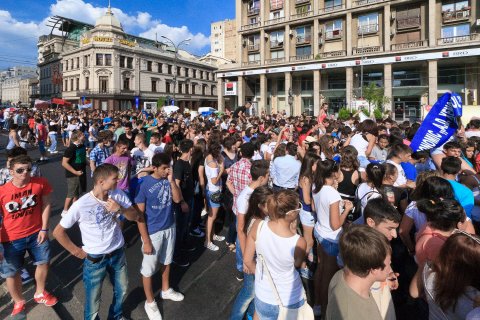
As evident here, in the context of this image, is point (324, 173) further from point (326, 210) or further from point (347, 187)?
point (347, 187)

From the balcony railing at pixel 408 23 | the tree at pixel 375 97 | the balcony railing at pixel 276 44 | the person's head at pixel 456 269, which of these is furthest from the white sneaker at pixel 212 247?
the balcony railing at pixel 276 44

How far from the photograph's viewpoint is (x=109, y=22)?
181 feet

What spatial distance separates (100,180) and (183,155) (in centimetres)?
217

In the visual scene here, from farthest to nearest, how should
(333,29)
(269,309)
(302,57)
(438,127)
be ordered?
→ (302,57) → (333,29) → (438,127) → (269,309)

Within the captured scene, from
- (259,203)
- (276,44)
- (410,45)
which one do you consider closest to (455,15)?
(410,45)

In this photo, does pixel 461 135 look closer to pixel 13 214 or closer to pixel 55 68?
pixel 13 214

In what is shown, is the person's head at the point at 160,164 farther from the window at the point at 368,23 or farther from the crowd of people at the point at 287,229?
the window at the point at 368,23

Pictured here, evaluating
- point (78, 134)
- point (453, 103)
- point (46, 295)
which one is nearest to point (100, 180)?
point (46, 295)

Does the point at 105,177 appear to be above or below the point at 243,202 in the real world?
above

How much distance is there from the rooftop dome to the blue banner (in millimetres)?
60329

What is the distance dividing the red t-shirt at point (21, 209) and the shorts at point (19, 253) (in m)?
0.07

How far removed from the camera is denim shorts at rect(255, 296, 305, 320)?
236cm

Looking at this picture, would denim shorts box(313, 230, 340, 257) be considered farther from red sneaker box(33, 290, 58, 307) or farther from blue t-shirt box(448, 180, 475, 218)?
red sneaker box(33, 290, 58, 307)

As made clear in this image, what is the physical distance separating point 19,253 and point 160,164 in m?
1.93
